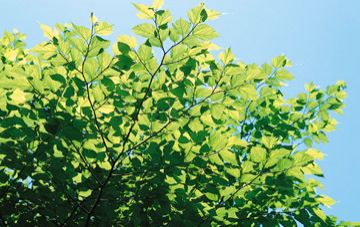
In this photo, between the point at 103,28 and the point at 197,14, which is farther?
the point at 103,28

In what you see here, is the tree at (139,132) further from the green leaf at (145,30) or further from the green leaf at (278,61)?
the green leaf at (278,61)

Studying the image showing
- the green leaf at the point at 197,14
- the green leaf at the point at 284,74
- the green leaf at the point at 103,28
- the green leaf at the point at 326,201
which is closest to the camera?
the green leaf at the point at 197,14

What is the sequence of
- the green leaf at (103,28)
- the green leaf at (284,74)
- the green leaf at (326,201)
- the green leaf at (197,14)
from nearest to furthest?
1. the green leaf at (197,14)
2. the green leaf at (103,28)
3. the green leaf at (284,74)
4. the green leaf at (326,201)

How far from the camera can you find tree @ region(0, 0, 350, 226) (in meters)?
2.58

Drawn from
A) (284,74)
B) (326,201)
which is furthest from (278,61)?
(326,201)

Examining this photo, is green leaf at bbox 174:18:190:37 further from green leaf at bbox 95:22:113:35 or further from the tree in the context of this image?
green leaf at bbox 95:22:113:35

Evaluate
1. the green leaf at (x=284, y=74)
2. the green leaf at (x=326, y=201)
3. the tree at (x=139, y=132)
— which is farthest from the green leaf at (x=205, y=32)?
the green leaf at (x=326, y=201)

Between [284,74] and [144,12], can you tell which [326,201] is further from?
[144,12]

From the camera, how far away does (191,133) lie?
2.88 meters

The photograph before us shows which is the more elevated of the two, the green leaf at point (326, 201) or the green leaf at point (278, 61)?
the green leaf at point (278, 61)

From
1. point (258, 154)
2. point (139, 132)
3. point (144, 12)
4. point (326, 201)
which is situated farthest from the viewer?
point (326, 201)

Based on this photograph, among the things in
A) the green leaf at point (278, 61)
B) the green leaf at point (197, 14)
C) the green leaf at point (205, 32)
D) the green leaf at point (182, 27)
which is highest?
the green leaf at point (278, 61)

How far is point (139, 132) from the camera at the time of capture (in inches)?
132

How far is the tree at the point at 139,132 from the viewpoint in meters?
2.58
